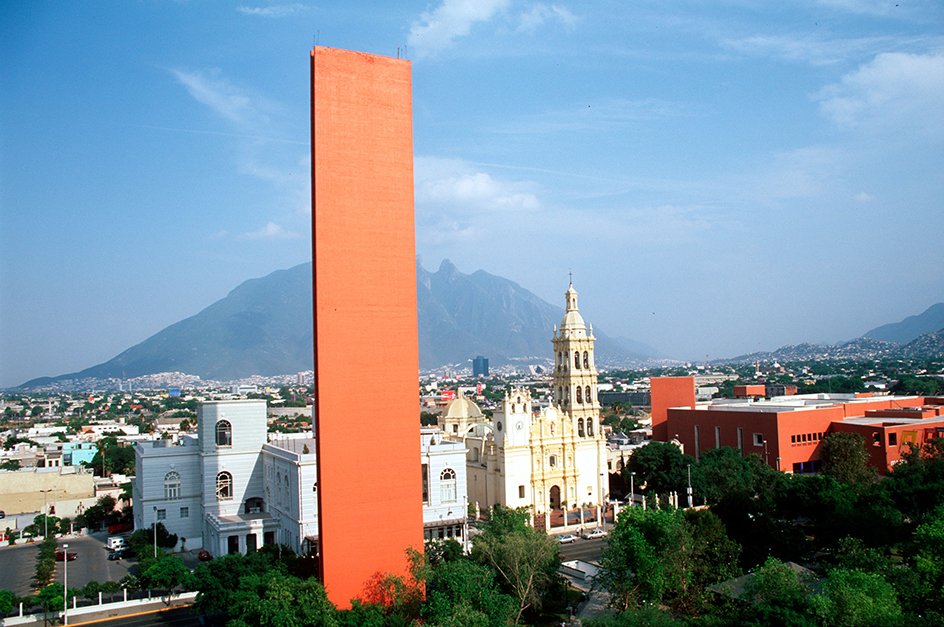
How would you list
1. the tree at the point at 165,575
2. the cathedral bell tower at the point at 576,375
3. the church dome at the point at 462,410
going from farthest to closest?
the church dome at the point at 462,410, the cathedral bell tower at the point at 576,375, the tree at the point at 165,575

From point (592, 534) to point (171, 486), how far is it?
22389 millimetres

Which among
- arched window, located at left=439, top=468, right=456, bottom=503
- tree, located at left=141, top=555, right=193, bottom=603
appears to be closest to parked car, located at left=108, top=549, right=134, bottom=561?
tree, located at left=141, top=555, right=193, bottom=603

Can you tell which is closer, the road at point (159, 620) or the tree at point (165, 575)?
the road at point (159, 620)

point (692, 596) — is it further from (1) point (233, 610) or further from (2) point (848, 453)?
(2) point (848, 453)

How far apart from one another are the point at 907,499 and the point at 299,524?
27.0 m

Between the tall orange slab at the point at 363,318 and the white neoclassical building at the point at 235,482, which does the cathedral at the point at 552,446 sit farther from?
the tall orange slab at the point at 363,318

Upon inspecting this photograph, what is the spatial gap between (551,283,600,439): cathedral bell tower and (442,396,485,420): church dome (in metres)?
6.90

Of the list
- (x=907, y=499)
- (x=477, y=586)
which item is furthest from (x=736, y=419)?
(x=477, y=586)

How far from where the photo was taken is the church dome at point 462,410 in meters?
51.7

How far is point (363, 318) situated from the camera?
19.4 meters

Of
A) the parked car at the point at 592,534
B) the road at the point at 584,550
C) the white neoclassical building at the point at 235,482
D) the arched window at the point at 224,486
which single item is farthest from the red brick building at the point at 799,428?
the arched window at the point at 224,486

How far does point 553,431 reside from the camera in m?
44.7

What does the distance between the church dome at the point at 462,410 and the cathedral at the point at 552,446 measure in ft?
8.58

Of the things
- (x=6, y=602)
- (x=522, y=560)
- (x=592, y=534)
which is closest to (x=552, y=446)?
(x=592, y=534)
